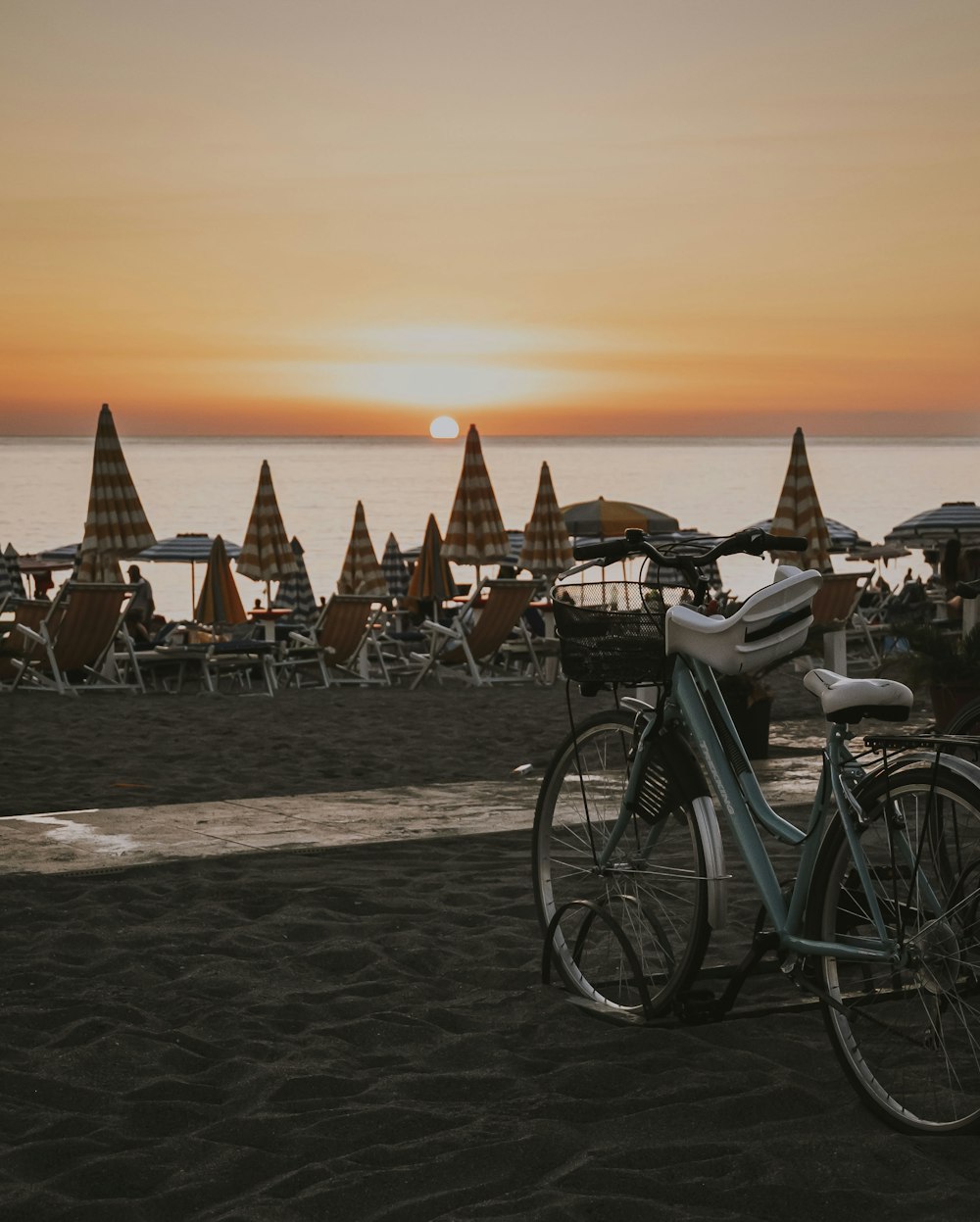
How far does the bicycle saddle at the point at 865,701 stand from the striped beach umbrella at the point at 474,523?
1228 cm

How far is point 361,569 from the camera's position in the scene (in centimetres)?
1639

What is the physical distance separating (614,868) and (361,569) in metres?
13.1

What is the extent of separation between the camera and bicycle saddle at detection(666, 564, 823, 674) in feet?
9.70

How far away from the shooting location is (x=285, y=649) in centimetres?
1364

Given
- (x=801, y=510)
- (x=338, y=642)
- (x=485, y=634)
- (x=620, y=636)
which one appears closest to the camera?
(x=620, y=636)

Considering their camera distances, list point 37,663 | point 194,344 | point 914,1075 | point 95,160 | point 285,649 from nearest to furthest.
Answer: point 914,1075
point 37,663
point 285,649
point 95,160
point 194,344

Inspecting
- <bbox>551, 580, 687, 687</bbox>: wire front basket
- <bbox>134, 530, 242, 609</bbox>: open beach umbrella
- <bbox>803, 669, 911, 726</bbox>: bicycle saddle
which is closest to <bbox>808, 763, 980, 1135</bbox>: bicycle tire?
<bbox>803, 669, 911, 726</bbox>: bicycle saddle

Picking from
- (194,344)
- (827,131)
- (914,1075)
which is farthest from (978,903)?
(194,344)

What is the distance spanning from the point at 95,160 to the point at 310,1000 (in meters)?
13.9

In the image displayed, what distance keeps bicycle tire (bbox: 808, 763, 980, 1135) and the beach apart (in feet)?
0.31

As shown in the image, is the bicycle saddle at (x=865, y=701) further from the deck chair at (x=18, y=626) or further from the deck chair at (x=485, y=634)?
Answer: the deck chair at (x=18, y=626)

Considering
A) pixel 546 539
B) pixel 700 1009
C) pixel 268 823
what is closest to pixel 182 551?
pixel 546 539

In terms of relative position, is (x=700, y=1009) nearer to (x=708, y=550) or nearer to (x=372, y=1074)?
(x=372, y=1074)

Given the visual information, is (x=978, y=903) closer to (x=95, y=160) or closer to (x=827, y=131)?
(x=827, y=131)
